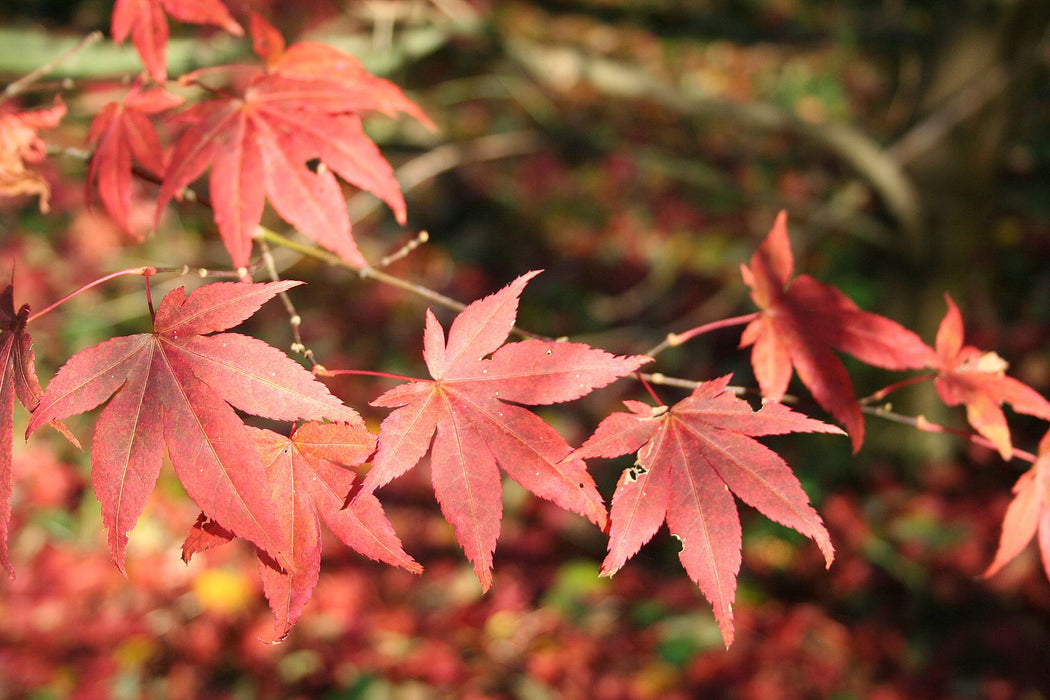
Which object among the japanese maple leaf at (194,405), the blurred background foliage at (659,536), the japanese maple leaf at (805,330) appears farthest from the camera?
the blurred background foliage at (659,536)

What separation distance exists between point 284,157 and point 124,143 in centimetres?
33

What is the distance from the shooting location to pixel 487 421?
89cm

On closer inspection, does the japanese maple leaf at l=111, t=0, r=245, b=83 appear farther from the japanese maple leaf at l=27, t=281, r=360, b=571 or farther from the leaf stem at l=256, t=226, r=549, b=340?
the japanese maple leaf at l=27, t=281, r=360, b=571

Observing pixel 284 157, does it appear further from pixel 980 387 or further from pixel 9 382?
pixel 980 387

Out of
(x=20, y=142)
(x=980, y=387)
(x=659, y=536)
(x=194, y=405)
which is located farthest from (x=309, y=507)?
(x=659, y=536)

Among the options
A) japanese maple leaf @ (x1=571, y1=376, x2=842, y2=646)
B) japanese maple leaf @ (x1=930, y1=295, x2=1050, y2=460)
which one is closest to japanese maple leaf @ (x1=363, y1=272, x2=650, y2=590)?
japanese maple leaf @ (x1=571, y1=376, x2=842, y2=646)

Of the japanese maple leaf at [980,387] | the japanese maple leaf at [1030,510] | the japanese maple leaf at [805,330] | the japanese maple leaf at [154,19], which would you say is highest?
the japanese maple leaf at [154,19]

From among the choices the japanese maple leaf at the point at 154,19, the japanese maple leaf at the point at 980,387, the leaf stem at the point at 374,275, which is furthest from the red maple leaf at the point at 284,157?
the japanese maple leaf at the point at 980,387

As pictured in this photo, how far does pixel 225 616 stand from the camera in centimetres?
327

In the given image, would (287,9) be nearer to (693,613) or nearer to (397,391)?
(693,613)

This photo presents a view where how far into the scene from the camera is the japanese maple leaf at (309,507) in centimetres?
87

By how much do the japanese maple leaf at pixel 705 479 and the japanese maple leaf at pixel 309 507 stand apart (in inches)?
10.1

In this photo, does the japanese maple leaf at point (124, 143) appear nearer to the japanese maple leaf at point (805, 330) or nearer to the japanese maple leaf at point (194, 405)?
the japanese maple leaf at point (194, 405)

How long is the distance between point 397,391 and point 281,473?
0.18 m
